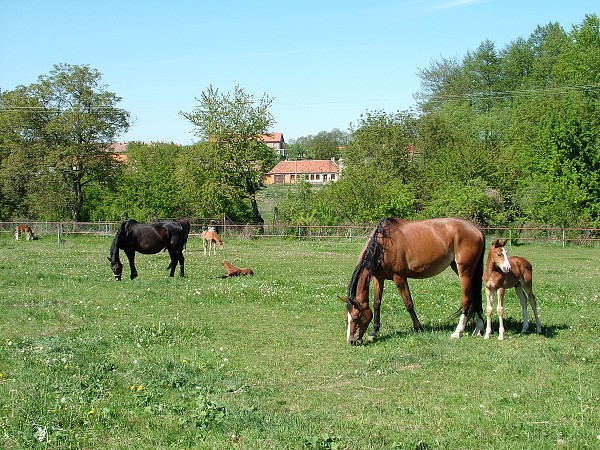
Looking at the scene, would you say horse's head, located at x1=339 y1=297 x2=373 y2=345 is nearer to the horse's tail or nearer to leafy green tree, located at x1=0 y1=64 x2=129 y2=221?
the horse's tail

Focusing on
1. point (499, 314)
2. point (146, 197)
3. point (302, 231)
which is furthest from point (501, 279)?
point (146, 197)

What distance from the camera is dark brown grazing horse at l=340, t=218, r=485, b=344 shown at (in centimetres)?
1143

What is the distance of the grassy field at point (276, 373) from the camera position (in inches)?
240

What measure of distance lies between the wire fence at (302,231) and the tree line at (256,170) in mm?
A: 1851

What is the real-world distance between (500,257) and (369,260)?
7.28ft

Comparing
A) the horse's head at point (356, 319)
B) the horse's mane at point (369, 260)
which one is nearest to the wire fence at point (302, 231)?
the horse's mane at point (369, 260)

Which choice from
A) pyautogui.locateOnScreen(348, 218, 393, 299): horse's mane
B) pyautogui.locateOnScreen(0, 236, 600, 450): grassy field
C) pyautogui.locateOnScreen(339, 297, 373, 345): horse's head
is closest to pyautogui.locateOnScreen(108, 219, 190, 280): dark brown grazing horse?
pyautogui.locateOnScreen(0, 236, 600, 450): grassy field

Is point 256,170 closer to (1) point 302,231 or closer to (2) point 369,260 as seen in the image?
(1) point 302,231

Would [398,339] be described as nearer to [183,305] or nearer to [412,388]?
Result: [412,388]

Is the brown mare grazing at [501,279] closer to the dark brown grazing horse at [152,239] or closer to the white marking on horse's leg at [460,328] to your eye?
the white marking on horse's leg at [460,328]

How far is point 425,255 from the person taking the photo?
38.1 feet

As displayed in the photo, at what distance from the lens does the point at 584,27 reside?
53125mm

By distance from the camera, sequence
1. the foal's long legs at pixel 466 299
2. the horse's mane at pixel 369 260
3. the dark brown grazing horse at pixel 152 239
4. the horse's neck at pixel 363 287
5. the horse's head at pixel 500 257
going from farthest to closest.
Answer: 1. the dark brown grazing horse at pixel 152 239
2. the foal's long legs at pixel 466 299
3. the horse's mane at pixel 369 260
4. the horse's neck at pixel 363 287
5. the horse's head at pixel 500 257

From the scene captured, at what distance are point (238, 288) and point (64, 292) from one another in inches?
171
